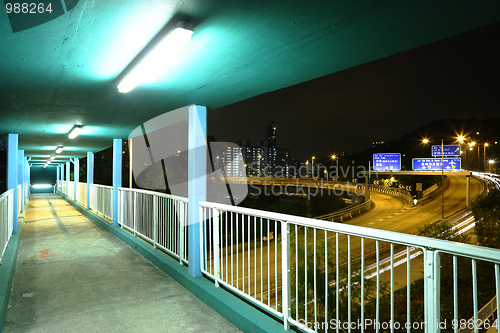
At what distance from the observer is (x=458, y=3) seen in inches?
62.6

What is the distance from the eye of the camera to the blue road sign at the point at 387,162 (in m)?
29.6

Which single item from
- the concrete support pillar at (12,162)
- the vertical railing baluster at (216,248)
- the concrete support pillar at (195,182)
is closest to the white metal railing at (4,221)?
the concrete support pillar at (12,162)

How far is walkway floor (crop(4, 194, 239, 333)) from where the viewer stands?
8.97ft

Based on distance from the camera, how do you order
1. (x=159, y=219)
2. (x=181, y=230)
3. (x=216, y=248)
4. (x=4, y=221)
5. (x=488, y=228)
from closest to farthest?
1. (x=216, y=248)
2. (x=181, y=230)
3. (x=4, y=221)
4. (x=159, y=219)
5. (x=488, y=228)

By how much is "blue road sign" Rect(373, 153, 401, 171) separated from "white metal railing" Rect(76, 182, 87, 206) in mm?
26952

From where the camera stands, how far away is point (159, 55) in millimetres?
2455

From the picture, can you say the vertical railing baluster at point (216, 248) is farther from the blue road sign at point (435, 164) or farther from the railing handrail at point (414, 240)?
the blue road sign at point (435, 164)

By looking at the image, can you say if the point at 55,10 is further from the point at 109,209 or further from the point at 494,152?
the point at 494,152

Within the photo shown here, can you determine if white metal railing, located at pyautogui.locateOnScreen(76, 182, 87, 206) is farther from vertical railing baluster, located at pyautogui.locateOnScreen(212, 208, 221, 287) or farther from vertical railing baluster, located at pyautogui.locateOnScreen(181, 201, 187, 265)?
vertical railing baluster, located at pyautogui.locateOnScreen(212, 208, 221, 287)

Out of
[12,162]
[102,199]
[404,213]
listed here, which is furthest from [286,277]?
[404,213]

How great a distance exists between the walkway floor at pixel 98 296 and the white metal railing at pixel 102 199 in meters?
2.35

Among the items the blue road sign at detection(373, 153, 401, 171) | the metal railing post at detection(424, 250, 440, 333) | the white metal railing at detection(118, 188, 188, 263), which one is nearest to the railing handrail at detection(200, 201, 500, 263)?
the metal railing post at detection(424, 250, 440, 333)

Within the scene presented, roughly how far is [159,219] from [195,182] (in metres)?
1.47

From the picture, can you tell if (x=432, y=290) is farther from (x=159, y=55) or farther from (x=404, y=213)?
(x=404, y=213)
